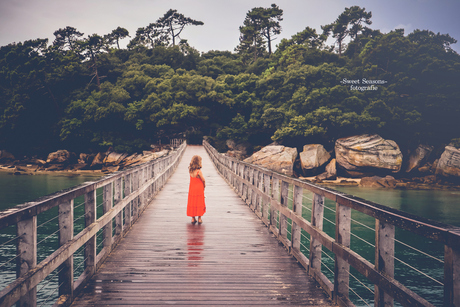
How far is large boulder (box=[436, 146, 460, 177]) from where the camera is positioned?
125 ft

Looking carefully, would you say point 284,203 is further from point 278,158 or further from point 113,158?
point 113,158

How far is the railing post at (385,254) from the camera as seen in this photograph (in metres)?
2.91

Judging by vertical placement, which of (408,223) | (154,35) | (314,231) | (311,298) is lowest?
(311,298)

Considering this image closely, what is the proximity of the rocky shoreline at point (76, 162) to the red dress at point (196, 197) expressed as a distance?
41849 mm

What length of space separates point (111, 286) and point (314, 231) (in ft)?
8.10

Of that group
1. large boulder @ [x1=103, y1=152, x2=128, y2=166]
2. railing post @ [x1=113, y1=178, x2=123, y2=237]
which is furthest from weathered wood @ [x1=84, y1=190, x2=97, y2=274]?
large boulder @ [x1=103, y1=152, x2=128, y2=166]

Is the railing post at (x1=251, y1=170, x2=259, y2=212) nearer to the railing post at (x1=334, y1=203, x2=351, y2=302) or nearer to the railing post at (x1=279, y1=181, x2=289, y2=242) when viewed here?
the railing post at (x1=279, y1=181, x2=289, y2=242)

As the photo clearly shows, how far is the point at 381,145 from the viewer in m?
40.4

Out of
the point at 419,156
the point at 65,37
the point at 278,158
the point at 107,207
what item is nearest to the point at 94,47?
the point at 65,37

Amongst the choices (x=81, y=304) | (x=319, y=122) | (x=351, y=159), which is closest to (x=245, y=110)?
(x=319, y=122)

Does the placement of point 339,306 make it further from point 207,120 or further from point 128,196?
point 207,120

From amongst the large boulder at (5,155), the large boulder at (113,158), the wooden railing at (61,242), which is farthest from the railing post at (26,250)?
the large boulder at (5,155)

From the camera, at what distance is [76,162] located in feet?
180

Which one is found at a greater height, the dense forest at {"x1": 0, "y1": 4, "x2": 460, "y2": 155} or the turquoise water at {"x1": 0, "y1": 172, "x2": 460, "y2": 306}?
the dense forest at {"x1": 0, "y1": 4, "x2": 460, "y2": 155}
